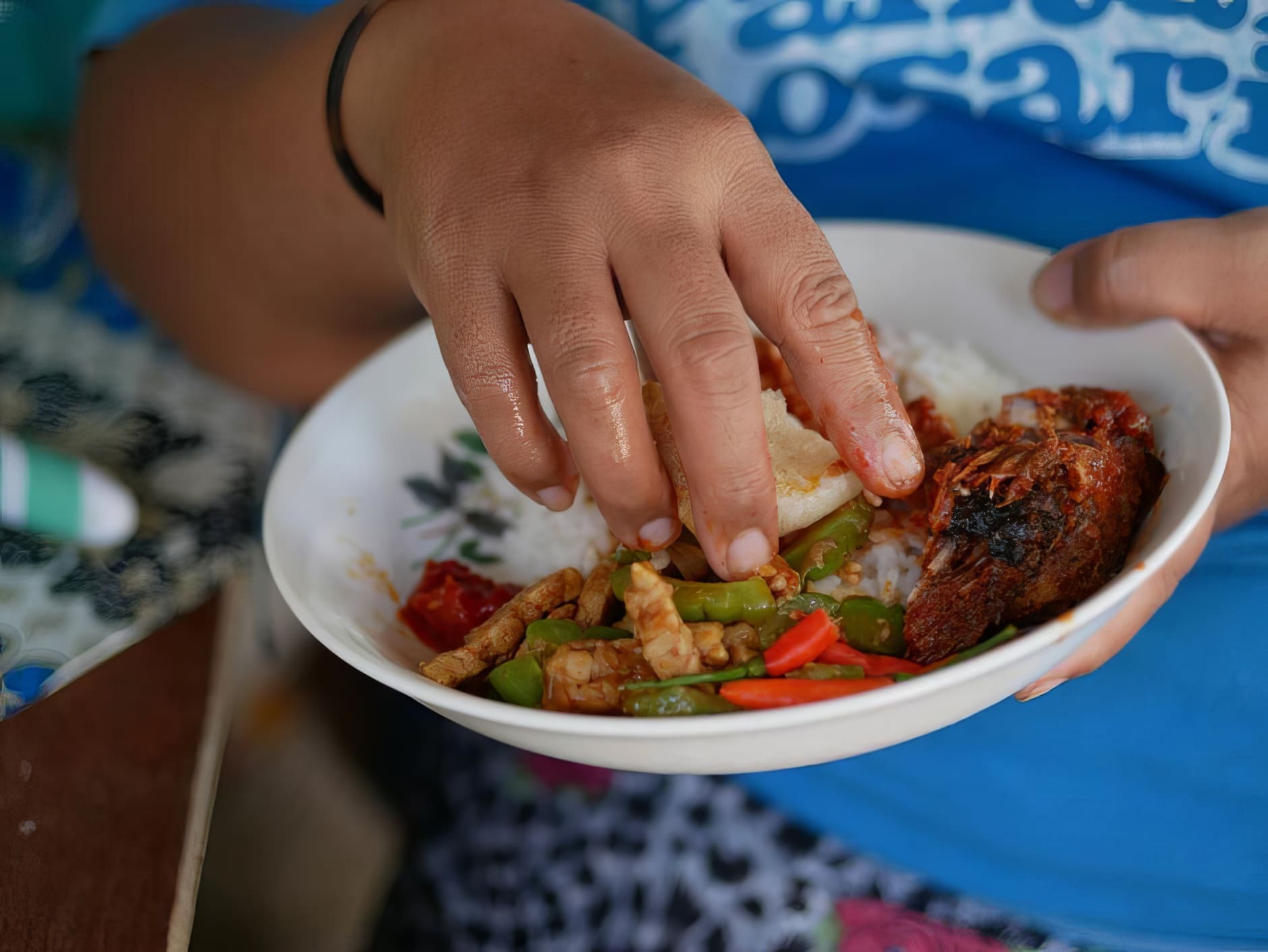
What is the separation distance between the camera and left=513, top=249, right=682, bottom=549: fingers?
33.5 inches

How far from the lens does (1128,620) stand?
102 cm

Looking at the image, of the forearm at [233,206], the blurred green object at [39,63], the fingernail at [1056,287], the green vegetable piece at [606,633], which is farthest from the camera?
the blurred green object at [39,63]

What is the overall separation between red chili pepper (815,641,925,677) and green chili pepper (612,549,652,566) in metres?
0.23

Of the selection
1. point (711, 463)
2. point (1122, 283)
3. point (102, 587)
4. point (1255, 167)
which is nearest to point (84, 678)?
point (102, 587)

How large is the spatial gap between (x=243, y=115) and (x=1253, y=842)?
1.67m

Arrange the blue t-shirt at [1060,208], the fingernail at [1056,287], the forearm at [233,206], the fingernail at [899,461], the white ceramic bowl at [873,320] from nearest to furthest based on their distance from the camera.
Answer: the white ceramic bowl at [873,320], the fingernail at [899,461], the blue t-shirt at [1060,208], the fingernail at [1056,287], the forearm at [233,206]

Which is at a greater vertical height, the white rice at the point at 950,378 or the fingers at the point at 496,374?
the fingers at the point at 496,374

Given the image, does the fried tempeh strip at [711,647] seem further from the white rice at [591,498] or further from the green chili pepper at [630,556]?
the white rice at [591,498]

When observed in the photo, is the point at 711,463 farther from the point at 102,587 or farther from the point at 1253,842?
the point at 102,587

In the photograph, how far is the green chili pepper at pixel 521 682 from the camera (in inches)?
37.5

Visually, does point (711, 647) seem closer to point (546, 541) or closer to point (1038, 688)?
point (1038, 688)

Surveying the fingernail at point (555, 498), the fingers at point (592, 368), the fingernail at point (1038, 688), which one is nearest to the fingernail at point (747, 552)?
the fingers at point (592, 368)

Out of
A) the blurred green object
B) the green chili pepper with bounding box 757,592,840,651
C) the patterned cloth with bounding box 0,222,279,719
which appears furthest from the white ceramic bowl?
the blurred green object

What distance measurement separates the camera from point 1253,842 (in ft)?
3.54
